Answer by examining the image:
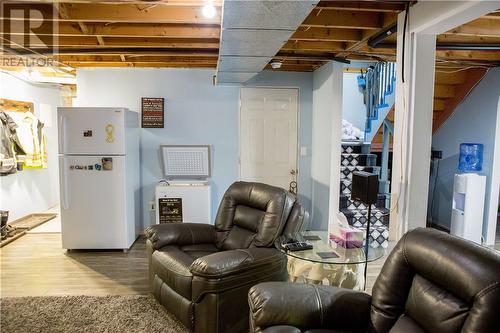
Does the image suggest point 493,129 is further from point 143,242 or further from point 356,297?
point 143,242

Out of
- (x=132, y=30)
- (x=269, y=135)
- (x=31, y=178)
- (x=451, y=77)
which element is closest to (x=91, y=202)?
(x=132, y=30)

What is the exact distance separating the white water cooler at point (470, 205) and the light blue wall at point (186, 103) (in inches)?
83.7

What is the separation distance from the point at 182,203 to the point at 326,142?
1963 millimetres

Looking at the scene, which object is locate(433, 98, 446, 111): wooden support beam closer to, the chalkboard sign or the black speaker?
the black speaker

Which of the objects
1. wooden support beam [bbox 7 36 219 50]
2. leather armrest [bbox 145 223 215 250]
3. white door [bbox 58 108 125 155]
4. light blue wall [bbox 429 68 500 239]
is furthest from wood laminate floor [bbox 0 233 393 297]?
wooden support beam [bbox 7 36 219 50]

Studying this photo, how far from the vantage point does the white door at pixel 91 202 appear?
4102mm

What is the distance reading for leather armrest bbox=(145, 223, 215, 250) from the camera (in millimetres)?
3031

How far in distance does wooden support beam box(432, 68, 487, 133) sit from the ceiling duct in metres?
3.25

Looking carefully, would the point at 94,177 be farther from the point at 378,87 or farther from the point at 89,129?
the point at 378,87

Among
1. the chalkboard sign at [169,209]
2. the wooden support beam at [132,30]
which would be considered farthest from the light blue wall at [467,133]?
the chalkboard sign at [169,209]

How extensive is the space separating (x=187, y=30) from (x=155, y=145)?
6.59 feet

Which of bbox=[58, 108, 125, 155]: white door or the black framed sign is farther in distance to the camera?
the black framed sign

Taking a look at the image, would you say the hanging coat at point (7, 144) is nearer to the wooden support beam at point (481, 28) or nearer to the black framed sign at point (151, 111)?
the black framed sign at point (151, 111)

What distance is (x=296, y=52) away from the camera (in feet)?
13.0
